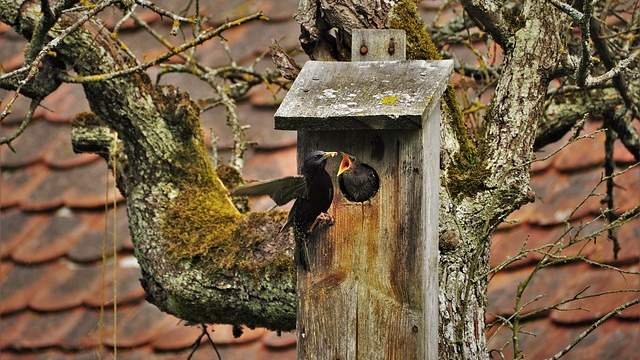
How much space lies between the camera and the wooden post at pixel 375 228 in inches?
118

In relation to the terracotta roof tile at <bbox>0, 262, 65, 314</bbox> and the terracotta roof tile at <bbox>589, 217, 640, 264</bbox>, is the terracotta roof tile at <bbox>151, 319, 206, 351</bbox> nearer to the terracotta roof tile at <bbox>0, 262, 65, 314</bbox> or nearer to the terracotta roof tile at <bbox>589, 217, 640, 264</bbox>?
the terracotta roof tile at <bbox>0, 262, 65, 314</bbox>

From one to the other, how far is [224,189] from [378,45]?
102 centimetres

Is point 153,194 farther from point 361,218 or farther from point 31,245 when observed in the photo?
point 31,245

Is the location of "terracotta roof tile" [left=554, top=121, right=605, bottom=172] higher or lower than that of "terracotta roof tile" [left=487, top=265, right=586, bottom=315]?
higher

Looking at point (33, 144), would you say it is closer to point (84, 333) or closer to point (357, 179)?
point (84, 333)

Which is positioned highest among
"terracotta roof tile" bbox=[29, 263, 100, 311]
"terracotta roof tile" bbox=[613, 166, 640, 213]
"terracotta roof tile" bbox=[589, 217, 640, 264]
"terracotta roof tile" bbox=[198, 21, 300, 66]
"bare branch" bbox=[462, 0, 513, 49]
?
"terracotta roof tile" bbox=[198, 21, 300, 66]

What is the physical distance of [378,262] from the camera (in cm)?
304

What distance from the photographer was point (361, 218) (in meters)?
3.06

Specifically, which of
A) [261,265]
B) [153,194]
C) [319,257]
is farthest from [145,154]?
[319,257]

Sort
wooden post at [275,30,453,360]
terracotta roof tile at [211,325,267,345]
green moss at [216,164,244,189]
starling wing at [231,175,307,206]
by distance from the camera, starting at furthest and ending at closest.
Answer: terracotta roof tile at [211,325,267,345] < green moss at [216,164,244,189] < wooden post at [275,30,453,360] < starling wing at [231,175,307,206]

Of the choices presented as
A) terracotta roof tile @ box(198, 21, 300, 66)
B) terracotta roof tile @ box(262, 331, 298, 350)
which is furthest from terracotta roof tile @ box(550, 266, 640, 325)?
terracotta roof tile @ box(198, 21, 300, 66)

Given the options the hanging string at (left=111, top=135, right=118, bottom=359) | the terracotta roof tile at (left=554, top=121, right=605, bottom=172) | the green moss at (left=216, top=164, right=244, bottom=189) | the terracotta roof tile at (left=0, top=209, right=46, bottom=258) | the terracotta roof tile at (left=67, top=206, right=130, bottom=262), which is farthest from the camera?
the terracotta roof tile at (left=0, top=209, right=46, bottom=258)

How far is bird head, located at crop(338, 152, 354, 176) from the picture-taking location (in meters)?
3.04

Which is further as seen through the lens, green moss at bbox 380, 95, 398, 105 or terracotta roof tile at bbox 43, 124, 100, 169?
terracotta roof tile at bbox 43, 124, 100, 169
